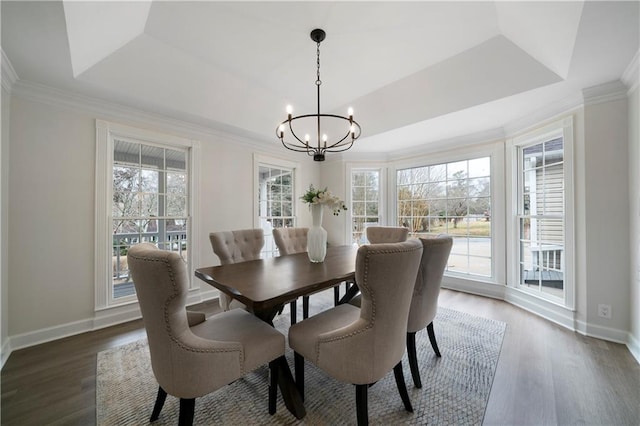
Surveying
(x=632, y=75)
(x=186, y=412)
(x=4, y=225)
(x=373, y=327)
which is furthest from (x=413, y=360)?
(x=4, y=225)

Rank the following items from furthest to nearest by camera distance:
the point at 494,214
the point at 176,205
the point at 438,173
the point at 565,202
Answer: the point at 438,173 → the point at 494,214 → the point at 176,205 → the point at 565,202

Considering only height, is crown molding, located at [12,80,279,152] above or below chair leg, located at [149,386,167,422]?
above

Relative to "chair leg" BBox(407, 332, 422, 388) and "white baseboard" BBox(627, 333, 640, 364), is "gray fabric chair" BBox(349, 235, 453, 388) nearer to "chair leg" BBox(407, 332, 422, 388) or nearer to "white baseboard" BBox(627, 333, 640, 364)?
"chair leg" BBox(407, 332, 422, 388)

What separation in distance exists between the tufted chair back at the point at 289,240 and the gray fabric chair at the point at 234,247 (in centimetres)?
24

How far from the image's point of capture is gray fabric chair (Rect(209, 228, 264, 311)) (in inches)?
92.5

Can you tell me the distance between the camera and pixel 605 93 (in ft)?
7.82

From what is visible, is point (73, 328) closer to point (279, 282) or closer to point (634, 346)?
point (279, 282)

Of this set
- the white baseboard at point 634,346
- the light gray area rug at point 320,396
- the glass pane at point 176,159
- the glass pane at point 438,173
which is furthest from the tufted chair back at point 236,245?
the white baseboard at point 634,346

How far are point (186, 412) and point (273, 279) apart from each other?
0.80 metres

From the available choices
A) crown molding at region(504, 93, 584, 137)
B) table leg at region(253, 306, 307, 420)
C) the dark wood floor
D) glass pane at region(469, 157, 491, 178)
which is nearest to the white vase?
table leg at region(253, 306, 307, 420)

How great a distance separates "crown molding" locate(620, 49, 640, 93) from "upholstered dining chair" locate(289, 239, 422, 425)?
2.55 metres

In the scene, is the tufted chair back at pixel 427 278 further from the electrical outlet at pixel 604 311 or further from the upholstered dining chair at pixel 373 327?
the electrical outlet at pixel 604 311

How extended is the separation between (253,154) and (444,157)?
3.17 meters

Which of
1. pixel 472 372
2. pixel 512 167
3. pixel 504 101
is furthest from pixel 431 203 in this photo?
pixel 472 372
